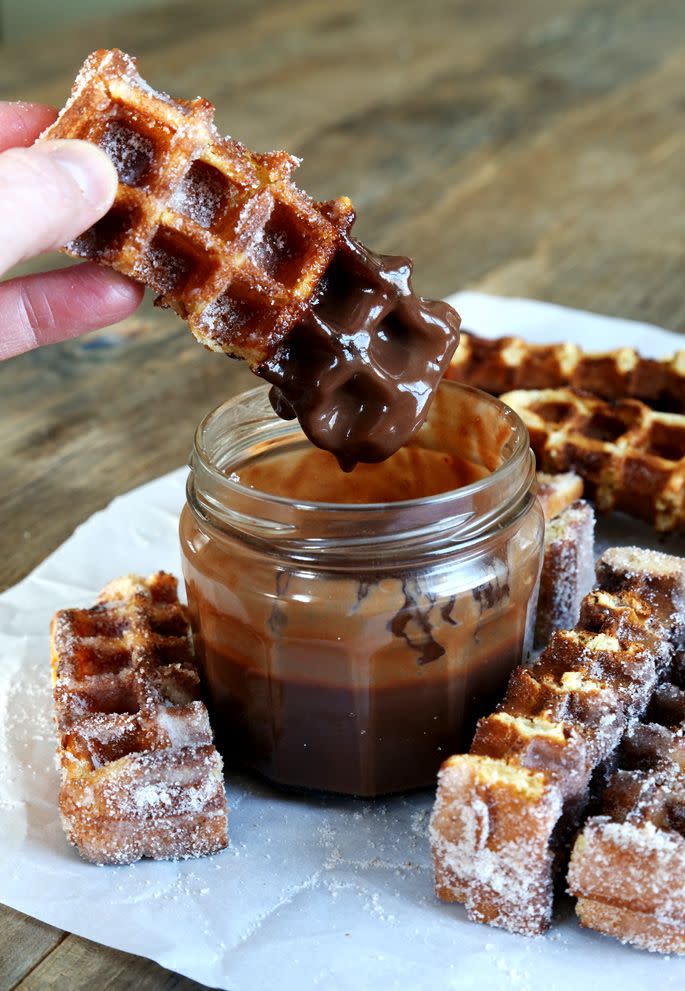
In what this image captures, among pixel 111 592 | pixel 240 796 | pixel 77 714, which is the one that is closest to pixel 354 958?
pixel 240 796

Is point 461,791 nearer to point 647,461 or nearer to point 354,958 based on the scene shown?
point 354,958

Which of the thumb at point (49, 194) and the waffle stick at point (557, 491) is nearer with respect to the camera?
the thumb at point (49, 194)

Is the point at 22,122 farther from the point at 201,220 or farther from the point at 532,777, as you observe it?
the point at 532,777

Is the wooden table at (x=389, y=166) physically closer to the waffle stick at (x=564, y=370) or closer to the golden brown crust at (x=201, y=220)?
the waffle stick at (x=564, y=370)

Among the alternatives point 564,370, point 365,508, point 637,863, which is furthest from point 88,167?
point 564,370

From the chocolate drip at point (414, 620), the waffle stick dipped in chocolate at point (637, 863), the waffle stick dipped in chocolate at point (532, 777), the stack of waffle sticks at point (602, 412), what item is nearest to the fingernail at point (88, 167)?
the chocolate drip at point (414, 620)

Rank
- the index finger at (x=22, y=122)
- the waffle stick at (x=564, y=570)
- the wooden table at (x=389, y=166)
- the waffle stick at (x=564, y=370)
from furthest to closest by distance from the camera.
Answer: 1. the wooden table at (x=389, y=166)
2. the waffle stick at (x=564, y=370)
3. the waffle stick at (x=564, y=570)
4. the index finger at (x=22, y=122)
